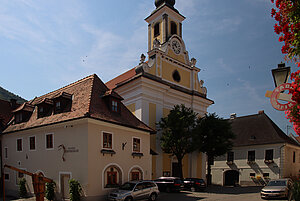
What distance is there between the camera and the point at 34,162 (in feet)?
66.5

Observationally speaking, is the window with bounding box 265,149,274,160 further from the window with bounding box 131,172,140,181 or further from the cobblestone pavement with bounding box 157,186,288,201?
the window with bounding box 131,172,140,181

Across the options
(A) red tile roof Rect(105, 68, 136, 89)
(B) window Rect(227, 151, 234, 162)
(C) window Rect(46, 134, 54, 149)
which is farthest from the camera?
(B) window Rect(227, 151, 234, 162)

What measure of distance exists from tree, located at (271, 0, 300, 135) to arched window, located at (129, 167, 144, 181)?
626 inches

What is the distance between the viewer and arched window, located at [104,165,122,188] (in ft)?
58.3

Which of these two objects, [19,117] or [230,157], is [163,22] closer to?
[19,117]

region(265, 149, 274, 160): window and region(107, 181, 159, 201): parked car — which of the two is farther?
region(265, 149, 274, 160): window

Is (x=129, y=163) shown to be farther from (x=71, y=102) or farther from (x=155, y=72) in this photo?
(x=155, y=72)

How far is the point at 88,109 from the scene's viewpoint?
683 inches

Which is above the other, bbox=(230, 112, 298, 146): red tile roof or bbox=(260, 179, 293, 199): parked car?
bbox=(230, 112, 298, 146): red tile roof

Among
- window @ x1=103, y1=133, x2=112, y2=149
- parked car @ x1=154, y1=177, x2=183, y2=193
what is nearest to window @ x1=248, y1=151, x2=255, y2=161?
parked car @ x1=154, y1=177, x2=183, y2=193

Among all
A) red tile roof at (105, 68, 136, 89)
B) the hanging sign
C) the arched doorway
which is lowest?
the arched doorway

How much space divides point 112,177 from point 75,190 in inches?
120

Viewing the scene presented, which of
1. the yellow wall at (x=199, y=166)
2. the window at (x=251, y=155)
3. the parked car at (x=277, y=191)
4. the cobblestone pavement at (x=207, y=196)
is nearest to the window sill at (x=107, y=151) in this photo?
the cobblestone pavement at (x=207, y=196)

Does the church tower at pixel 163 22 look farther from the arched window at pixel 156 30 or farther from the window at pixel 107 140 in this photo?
the window at pixel 107 140
